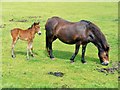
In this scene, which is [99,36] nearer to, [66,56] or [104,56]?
[104,56]

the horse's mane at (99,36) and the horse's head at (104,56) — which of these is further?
the horse's head at (104,56)

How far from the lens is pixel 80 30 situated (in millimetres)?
14023

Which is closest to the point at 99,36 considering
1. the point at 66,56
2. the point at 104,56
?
the point at 104,56

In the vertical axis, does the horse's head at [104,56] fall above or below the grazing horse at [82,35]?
below

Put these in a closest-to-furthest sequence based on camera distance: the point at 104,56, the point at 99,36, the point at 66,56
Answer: the point at 99,36, the point at 104,56, the point at 66,56

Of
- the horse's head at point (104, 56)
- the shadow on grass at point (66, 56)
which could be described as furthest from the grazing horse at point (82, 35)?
the shadow on grass at point (66, 56)

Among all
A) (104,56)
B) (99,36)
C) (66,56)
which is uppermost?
(99,36)

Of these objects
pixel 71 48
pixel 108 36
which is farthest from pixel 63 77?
pixel 108 36

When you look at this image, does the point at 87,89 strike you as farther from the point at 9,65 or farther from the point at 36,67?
the point at 9,65

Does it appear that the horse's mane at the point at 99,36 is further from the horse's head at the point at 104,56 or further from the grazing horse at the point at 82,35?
the horse's head at the point at 104,56

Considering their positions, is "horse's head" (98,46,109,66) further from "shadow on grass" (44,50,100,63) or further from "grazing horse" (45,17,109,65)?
"shadow on grass" (44,50,100,63)

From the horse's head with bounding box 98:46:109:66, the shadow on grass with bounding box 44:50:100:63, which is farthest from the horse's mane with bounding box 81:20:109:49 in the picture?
the shadow on grass with bounding box 44:50:100:63

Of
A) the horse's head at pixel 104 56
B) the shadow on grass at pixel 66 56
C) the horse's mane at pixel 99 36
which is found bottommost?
the shadow on grass at pixel 66 56

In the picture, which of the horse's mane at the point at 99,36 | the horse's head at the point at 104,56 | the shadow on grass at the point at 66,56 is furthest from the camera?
the shadow on grass at the point at 66,56
